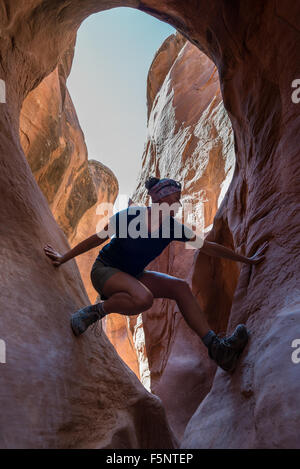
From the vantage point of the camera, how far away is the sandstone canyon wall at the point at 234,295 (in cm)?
235

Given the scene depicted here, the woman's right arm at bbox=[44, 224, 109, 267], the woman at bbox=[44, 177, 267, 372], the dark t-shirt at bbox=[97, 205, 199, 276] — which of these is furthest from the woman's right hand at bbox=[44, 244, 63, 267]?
the dark t-shirt at bbox=[97, 205, 199, 276]

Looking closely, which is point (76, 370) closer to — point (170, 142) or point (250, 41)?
point (250, 41)

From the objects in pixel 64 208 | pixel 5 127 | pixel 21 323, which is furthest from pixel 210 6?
pixel 64 208

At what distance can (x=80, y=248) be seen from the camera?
336cm

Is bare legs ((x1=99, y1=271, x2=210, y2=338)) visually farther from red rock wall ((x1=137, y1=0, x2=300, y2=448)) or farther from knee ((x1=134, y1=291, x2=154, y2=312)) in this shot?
red rock wall ((x1=137, y1=0, x2=300, y2=448))

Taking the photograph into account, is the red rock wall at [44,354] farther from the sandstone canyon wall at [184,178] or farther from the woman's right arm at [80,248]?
the sandstone canyon wall at [184,178]

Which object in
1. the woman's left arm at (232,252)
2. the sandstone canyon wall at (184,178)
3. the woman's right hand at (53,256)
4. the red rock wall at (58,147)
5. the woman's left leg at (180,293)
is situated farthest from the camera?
the red rock wall at (58,147)

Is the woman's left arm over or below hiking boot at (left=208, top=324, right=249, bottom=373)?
over

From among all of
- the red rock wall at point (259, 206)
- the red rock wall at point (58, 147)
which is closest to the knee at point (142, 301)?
the red rock wall at point (259, 206)

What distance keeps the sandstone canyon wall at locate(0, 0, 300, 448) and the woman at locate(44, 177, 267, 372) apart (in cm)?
15

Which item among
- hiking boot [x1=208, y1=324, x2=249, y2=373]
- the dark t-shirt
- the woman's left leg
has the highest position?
the dark t-shirt

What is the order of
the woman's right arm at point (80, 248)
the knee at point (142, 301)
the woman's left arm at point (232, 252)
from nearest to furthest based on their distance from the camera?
the knee at point (142, 301), the woman's right arm at point (80, 248), the woman's left arm at point (232, 252)

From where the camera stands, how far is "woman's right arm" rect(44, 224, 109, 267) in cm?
329

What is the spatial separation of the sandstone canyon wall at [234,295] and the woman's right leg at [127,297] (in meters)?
0.53
